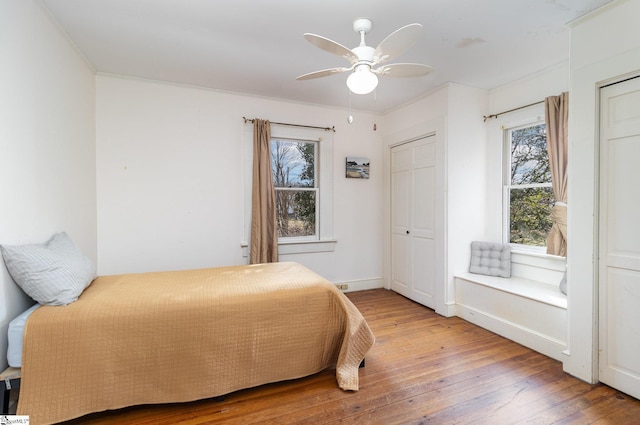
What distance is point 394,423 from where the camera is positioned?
5.60ft

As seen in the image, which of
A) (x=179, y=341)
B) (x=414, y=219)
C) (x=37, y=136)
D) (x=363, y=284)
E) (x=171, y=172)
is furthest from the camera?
(x=363, y=284)

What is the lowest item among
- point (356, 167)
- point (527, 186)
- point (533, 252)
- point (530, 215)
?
point (533, 252)

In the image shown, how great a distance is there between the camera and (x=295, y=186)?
3.96 m

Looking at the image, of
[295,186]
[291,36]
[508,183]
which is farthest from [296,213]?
[508,183]

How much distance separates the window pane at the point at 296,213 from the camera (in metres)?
3.91

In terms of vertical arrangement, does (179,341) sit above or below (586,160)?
below

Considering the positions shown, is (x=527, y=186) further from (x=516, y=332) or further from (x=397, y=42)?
(x=397, y=42)

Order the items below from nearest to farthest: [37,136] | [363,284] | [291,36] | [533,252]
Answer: [37,136]
[291,36]
[533,252]
[363,284]

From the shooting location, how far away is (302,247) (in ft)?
12.9

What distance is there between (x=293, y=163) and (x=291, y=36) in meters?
1.77

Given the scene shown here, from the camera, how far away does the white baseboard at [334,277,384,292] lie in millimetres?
4250

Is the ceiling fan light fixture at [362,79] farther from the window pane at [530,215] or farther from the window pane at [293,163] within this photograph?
the window pane at [530,215]

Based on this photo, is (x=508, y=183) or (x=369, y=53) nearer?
(x=369, y=53)

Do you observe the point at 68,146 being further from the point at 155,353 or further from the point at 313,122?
the point at 313,122
